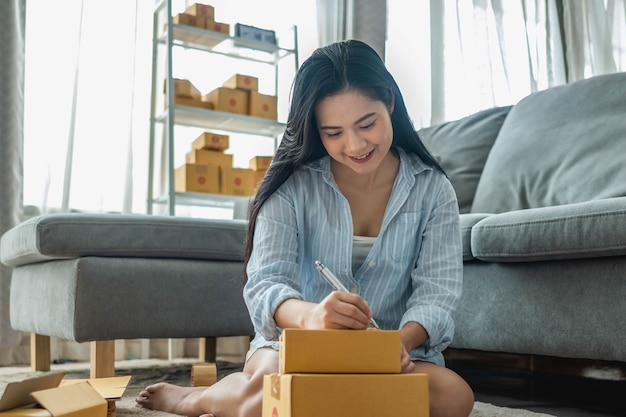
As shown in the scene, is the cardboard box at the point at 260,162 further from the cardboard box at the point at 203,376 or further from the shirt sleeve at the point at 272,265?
the shirt sleeve at the point at 272,265

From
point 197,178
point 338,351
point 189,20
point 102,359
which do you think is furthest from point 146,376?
point 189,20

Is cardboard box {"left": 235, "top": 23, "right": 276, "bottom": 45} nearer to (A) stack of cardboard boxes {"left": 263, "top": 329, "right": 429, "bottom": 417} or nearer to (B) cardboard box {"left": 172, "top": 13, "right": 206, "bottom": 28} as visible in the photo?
(B) cardboard box {"left": 172, "top": 13, "right": 206, "bottom": 28}

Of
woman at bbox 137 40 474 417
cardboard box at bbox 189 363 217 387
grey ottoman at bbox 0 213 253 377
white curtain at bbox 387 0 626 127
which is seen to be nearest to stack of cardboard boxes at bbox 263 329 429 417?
woman at bbox 137 40 474 417

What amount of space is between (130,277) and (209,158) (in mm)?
1409

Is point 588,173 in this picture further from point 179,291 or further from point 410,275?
point 179,291

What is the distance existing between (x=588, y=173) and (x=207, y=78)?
2021mm

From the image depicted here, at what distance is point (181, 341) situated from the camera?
302 cm

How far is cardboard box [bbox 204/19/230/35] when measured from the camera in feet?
10.6

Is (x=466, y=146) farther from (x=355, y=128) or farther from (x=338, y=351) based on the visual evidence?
(x=338, y=351)

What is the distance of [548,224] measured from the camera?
1512 mm

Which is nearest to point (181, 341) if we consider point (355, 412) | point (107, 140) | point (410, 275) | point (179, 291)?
point (107, 140)

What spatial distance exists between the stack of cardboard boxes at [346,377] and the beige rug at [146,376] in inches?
21.8

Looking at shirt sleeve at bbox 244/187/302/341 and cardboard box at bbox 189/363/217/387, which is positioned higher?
shirt sleeve at bbox 244/187/302/341

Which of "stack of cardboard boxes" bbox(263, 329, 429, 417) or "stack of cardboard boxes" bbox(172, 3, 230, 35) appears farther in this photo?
"stack of cardboard boxes" bbox(172, 3, 230, 35)
